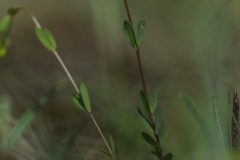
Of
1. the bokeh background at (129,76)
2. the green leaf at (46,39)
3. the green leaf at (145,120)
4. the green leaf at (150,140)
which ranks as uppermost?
the green leaf at (46,39)

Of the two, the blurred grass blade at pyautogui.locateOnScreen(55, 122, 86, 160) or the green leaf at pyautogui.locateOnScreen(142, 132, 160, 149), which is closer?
the green leaf at pyautogui.locateOnScreen(142, 132, 160, 149)

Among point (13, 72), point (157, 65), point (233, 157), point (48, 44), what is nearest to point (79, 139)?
point (48, 44)

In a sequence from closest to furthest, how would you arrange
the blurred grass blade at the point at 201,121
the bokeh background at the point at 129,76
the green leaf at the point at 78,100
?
the blurred grass blade at the point at 201,121 < the green leaf at the point at 78,100 < the bokeh background at the point at 129,76

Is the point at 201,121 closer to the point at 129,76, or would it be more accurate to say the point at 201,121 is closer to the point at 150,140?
the point at 150,140

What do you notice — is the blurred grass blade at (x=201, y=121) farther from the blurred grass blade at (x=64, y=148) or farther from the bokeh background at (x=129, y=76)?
the blurred grass blade at (x=64, y=148)

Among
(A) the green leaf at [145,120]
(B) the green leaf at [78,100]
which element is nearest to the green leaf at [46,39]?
(B) the green leaf at [78,100]

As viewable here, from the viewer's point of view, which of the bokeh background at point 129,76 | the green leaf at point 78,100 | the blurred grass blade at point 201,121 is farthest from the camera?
the bokeh background at point 129,76

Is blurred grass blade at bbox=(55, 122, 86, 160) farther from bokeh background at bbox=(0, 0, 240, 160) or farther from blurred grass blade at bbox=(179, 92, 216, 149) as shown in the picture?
blurred grass blade at bbox=(179, 92, 216, 149)

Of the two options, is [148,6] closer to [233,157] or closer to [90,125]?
[90,125]

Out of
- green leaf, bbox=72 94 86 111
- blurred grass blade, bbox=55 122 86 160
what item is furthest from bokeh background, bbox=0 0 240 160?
green leaf, bbox=72 94 86 111
